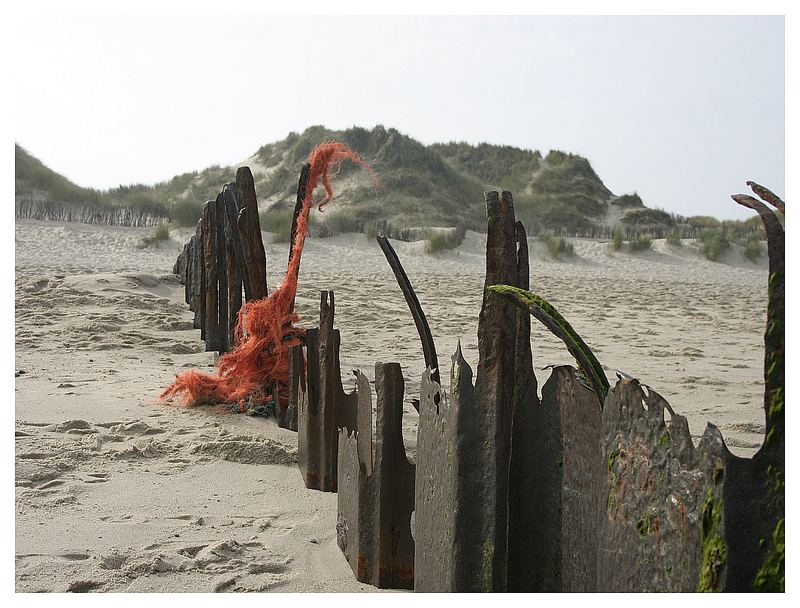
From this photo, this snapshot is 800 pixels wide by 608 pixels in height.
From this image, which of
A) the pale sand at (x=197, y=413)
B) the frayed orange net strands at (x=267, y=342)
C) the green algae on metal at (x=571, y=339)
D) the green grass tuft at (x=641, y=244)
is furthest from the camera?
the green grass tuft at (x=641, y=244)

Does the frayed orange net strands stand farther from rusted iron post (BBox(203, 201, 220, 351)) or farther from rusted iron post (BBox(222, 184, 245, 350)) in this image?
rusted iron post (BBox(203, 201, 220, 351))

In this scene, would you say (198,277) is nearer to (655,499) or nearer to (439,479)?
(439,479)

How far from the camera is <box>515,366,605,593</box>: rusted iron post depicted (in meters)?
1.63

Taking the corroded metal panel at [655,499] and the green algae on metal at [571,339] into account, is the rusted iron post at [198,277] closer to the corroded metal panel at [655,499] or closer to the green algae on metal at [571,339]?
the green algae on metal at [571,339]

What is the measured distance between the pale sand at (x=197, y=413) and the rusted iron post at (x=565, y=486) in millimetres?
866

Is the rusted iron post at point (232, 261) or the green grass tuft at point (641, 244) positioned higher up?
the green grass tuft at point (641, 244)

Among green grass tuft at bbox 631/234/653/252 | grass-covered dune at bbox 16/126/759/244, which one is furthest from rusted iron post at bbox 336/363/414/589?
grass-covered dune at bbox 16/126/759/244

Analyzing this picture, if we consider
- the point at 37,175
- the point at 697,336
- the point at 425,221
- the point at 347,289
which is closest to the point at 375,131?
the point at 425,221

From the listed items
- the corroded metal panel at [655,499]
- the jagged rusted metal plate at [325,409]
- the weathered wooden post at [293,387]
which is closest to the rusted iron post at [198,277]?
the weathered wooden post at [293,387]

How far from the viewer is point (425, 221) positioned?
108 feet

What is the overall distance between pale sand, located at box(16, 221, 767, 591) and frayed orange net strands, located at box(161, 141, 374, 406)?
201mm

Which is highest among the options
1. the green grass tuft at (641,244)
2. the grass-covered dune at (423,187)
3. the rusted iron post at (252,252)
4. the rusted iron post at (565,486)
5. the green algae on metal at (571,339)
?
the grass-covered dune at (423,187)

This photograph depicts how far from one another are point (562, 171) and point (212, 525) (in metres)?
42.3

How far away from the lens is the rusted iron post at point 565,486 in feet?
5.34
